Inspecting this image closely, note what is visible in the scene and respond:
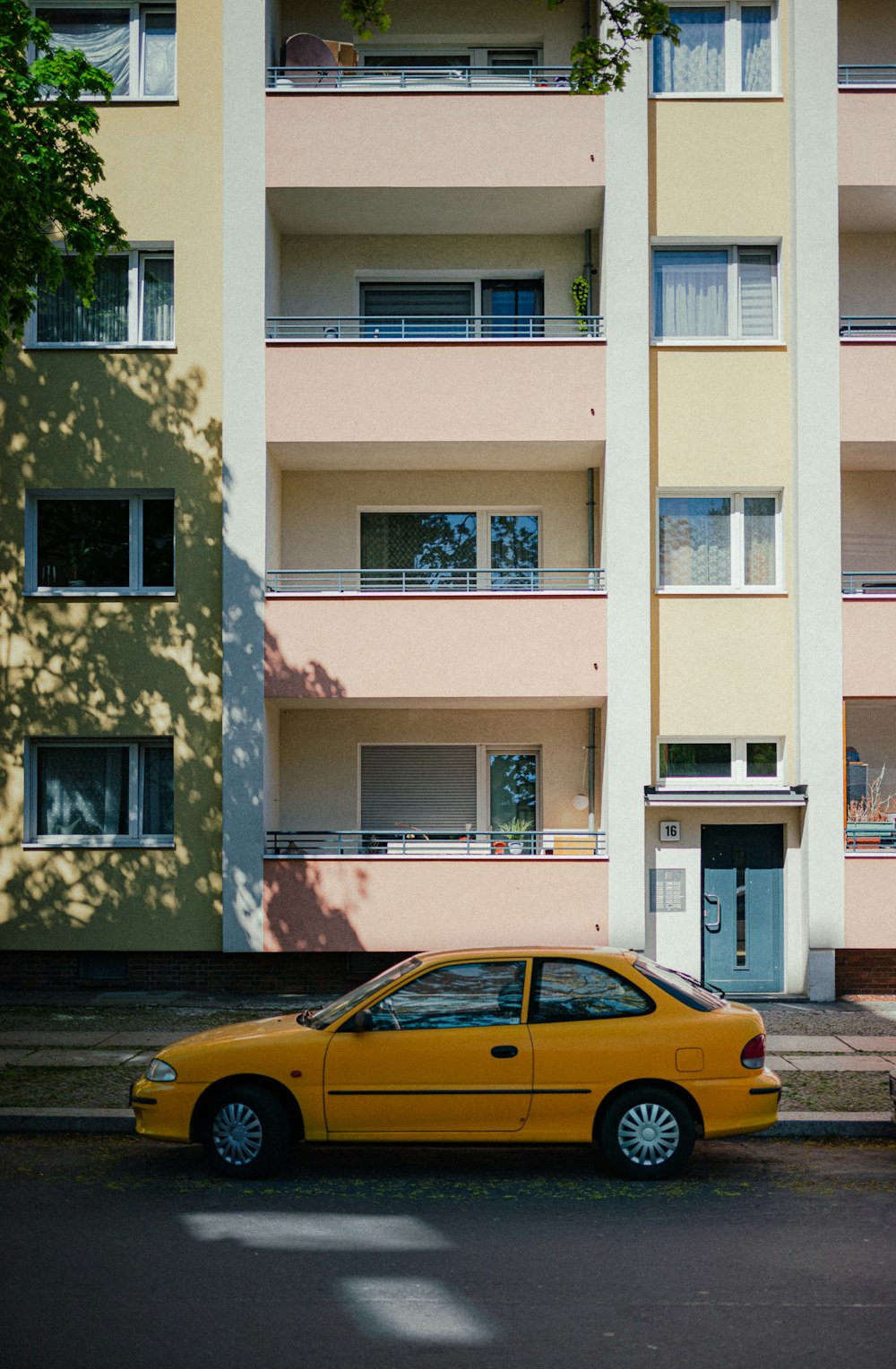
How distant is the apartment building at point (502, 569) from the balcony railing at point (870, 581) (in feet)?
0.21

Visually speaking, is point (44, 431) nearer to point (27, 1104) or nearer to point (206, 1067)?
point (27, 1104)

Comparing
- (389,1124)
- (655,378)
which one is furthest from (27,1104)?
(655,378)

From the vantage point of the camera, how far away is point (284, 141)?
16469 mm

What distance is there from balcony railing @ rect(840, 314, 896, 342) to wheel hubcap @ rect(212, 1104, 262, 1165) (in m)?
12.2

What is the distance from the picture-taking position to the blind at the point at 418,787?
17.4 meters

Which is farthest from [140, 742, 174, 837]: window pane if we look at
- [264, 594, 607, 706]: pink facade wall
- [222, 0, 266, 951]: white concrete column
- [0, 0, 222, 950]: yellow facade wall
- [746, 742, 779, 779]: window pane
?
[746, 742, 779, 779]: window pane

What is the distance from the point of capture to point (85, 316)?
55.5 ft

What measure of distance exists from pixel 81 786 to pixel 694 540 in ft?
27.3

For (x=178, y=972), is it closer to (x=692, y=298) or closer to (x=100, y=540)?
(x=100, y=540)

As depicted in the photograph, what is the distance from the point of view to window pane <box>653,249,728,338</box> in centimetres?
1667

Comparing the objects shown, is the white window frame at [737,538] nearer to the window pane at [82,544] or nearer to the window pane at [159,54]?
the window pane at [82,544]

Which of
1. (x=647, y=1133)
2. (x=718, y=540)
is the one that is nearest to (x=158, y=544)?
(x=718, y=540)

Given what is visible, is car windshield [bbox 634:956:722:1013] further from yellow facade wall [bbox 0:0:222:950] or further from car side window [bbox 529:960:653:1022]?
yellow facade wall [bbox 0:0:222:950]

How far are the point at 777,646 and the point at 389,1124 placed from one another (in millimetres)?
9546
